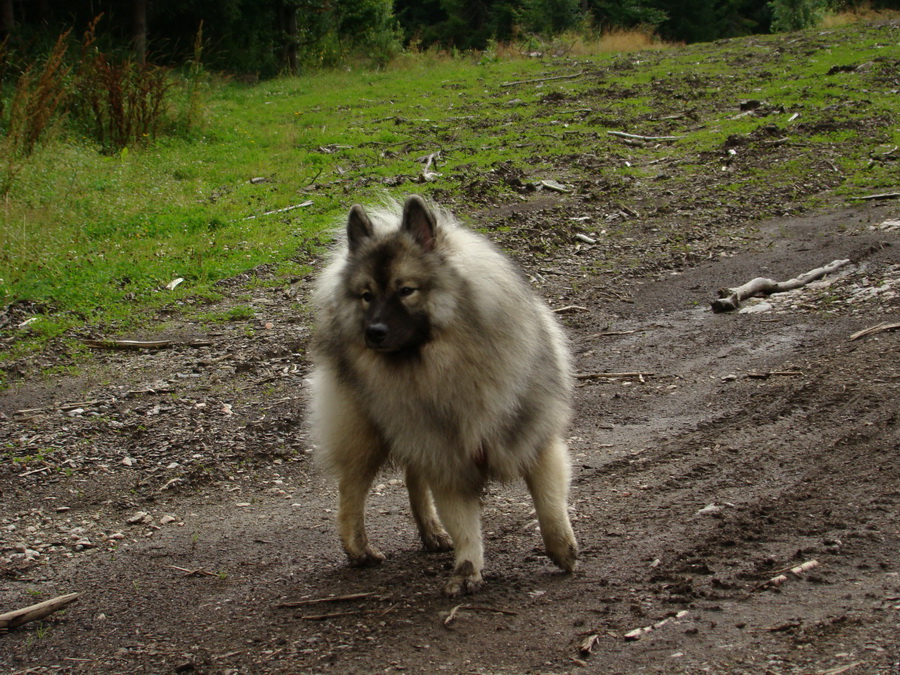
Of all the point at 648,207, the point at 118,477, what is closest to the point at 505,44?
the point at 648,207

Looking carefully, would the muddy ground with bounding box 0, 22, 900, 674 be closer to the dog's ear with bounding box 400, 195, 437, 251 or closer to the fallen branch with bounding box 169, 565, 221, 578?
the fallen branch with bounding box 169, 565, 221, 578

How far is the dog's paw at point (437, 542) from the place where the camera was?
4.35 meters

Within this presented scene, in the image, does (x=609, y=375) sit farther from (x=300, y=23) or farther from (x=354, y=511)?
(x=300, y=23)

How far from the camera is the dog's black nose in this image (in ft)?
11.7

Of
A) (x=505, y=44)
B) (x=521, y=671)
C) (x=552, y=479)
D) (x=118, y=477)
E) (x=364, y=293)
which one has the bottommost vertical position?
(x=118, y=477)

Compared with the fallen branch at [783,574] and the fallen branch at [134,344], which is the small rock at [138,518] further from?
the fallen branch at [783,574]

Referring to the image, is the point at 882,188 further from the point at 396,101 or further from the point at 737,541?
the point at 396,101

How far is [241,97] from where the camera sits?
20.9 metres

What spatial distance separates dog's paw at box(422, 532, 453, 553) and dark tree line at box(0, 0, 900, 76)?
1596 centimetres

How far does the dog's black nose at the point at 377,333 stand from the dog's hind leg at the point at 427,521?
1.01 m

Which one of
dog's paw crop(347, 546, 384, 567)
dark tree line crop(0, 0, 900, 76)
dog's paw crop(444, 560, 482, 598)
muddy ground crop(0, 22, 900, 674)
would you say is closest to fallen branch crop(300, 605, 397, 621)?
muddy ground crop(0, 22, 900, 674)

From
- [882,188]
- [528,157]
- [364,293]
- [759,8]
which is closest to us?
[364,293]

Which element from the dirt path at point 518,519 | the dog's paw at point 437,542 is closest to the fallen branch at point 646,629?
the dirt path at point 518,519

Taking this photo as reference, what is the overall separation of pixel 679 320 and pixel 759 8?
37.8m
